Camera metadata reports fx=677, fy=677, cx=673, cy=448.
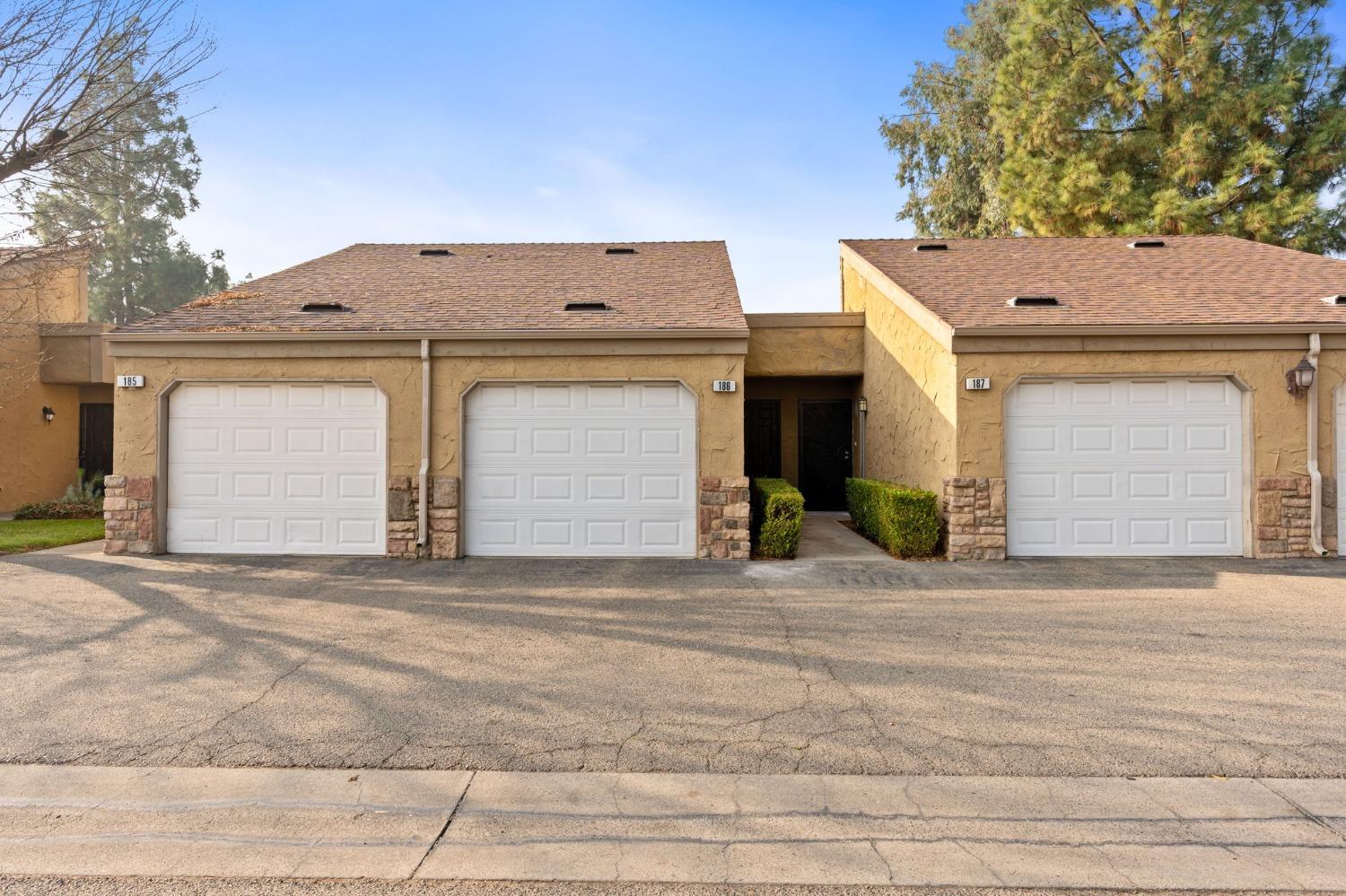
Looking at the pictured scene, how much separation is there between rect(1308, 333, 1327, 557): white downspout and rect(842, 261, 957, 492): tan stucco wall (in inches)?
179

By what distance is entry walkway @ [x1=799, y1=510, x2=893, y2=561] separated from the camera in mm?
9291

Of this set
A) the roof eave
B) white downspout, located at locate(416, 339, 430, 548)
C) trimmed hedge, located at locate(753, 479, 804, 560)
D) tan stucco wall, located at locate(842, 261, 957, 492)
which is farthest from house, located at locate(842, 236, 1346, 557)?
white downspout, located at locate(416, 339, 430, 548)

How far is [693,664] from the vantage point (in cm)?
511

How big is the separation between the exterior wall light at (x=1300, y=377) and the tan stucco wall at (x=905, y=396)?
4.26 m

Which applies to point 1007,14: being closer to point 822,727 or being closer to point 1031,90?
point 1031,90

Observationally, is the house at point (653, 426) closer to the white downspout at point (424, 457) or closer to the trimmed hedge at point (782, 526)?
the white downspout at point (424, 457)

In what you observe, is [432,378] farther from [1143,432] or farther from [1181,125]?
[1181,125]

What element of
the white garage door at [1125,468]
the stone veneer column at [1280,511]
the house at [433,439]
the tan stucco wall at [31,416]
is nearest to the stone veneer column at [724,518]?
the house at [433,439]

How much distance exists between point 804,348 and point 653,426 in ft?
16.6

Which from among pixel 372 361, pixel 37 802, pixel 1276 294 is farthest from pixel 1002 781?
pixel 1276 294

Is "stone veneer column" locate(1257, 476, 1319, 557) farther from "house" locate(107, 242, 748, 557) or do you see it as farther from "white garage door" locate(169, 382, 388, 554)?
"white garage door" locate(169, 382, 388, 554)

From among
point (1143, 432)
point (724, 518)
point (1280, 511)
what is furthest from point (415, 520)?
point (1280, 511)

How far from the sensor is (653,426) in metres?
9.29

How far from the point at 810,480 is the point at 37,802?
1301 centimetres
